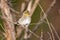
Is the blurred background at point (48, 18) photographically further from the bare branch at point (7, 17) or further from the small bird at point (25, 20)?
the bare branch at point (7, 17)

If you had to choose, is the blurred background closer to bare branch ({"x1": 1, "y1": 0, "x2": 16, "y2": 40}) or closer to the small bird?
the small bird

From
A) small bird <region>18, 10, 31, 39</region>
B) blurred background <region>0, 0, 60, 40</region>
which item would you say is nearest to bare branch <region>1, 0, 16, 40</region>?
small bird <region>18, 10, 31, 39</region>

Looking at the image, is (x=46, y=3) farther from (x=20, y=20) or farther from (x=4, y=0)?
(x=4, y=0)

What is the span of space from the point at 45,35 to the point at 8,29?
65 centimetres

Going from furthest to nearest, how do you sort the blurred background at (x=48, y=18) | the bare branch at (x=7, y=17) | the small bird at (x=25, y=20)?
the blurred background at (x=48, y=18)
the small bird at (x=25, y=20)
the bare branch at (x=7, y=17)

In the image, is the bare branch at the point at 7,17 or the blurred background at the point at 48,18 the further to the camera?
the blurred background at the point at 48,18

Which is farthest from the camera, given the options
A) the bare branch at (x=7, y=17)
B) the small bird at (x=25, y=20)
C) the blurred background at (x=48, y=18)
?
the blurred background at (x=48, y=18)

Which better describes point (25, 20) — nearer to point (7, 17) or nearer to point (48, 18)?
point (7, 17)

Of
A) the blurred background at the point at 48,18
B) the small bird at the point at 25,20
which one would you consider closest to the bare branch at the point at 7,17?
the small bird at the point at 25,20

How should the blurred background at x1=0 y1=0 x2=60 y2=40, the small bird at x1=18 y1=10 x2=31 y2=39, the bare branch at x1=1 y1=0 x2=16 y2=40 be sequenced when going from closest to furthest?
the bare branch at x1=1 y1=0 x2=16 y2=40, the small bird at x1=18 y1=10 x2=31 y2=39, the blurred background at x1=0 y1=0 x2=60 y2=40

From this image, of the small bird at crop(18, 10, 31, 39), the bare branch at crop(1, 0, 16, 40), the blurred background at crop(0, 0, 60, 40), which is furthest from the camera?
the blurred background at crop(0, 0, 60, 40)

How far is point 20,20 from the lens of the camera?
5.95 feet

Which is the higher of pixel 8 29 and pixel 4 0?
pixel 4 0

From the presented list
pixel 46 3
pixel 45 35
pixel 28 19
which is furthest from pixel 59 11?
pixel 28 19
